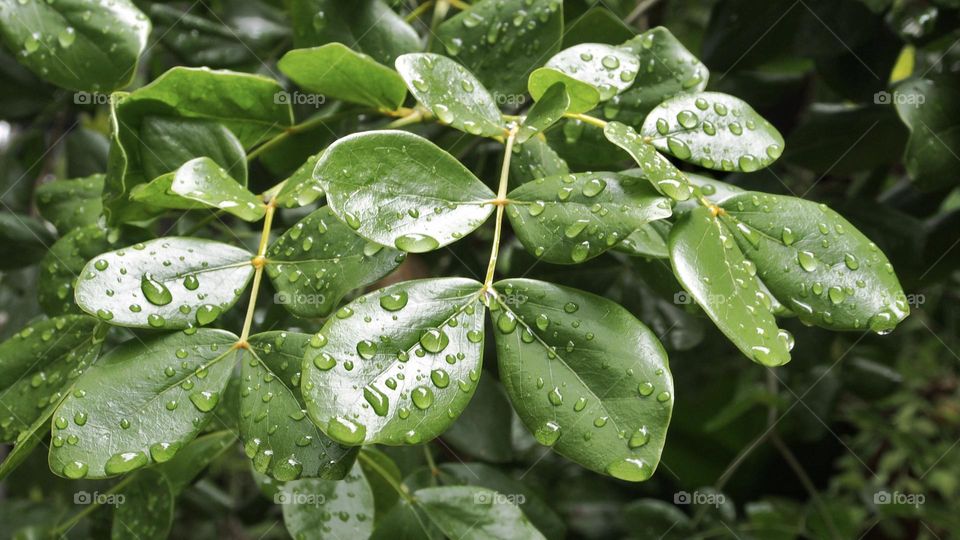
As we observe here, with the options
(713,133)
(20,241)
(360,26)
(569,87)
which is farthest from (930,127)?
(20,241)

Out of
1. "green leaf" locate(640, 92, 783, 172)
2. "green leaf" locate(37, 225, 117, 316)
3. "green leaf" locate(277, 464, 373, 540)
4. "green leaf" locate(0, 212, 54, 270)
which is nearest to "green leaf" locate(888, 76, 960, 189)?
"green leaf" locate(640, 92, 783, 172)

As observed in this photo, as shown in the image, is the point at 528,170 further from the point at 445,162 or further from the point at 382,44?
the point at 382,44

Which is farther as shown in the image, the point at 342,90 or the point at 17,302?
the point at 17,302

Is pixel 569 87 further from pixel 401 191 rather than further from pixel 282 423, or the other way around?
pixel 282 423

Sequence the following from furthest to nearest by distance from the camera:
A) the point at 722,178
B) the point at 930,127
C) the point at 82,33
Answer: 1. the point at 722,178
2. the point at 930,127
3. the point at 82,33

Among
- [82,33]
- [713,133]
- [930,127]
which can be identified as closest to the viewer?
[713,133]

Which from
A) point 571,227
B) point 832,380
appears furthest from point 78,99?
point 832,380
